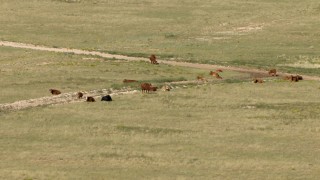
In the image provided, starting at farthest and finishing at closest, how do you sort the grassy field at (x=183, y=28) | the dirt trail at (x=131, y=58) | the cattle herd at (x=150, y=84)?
the grassy field at (x=183, y=28)
the dirt trail at (x=131, y=58)
the cattle herd at (x=150, y=84)

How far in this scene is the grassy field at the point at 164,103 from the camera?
36.5 meters

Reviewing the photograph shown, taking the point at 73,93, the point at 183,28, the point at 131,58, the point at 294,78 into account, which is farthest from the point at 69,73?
the point at 183,28

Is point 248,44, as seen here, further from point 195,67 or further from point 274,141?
A: point 274,141

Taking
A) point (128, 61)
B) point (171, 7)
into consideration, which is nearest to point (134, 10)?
point (171, 7)

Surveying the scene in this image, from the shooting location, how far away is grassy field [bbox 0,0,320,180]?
36.5 meters

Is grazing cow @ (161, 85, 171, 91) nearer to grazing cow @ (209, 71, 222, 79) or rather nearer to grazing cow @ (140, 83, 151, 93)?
grazing cow @ (140, 83, 151, 93)

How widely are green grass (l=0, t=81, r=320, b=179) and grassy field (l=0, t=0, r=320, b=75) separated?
50.2 feet

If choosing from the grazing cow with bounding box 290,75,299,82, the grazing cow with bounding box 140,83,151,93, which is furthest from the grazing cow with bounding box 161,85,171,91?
the grazing cow with bounding box 290,75,299,82

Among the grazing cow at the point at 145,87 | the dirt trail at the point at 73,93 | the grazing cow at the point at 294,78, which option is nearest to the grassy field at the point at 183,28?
the dirt trail at the point at 73,93

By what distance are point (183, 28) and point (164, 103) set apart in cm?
3889

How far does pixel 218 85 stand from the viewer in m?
55.9

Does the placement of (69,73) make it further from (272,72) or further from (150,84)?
(272,72)

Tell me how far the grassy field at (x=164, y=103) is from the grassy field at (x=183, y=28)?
151 millimetres

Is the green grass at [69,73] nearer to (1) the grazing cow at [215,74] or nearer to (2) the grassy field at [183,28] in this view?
(1) the grazing cow at [215,74]
